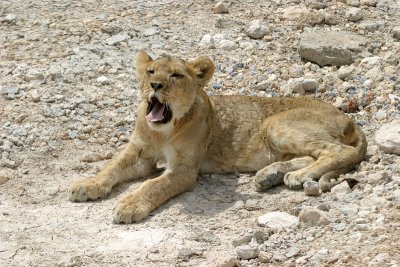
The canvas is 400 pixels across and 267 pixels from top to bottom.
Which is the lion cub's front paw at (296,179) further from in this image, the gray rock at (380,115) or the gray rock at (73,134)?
the gray rock at (73,134)

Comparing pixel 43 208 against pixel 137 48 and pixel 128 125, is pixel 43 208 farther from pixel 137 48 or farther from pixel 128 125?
pixel 137 48

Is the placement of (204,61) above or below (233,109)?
above

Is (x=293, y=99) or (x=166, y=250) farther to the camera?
(x=293, y=99)

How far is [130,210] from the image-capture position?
7.57 m

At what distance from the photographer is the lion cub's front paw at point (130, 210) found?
7523 mm

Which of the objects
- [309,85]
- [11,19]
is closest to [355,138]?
[309,85]

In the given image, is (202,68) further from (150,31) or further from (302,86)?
(150,31)

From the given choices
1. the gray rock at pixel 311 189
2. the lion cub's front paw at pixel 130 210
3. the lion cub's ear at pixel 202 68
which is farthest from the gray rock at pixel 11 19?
the gray rock at pixel 311 189

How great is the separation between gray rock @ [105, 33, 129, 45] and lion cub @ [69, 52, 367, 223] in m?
2.60

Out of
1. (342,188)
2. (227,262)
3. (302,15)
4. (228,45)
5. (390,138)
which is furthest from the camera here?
(302,15)

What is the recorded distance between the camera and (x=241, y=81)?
10.6 metres

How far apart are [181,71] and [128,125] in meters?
1.72

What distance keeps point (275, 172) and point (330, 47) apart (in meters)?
2.94

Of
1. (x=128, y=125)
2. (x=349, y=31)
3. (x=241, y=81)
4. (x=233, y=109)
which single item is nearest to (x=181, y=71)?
(x=233, y=109)
